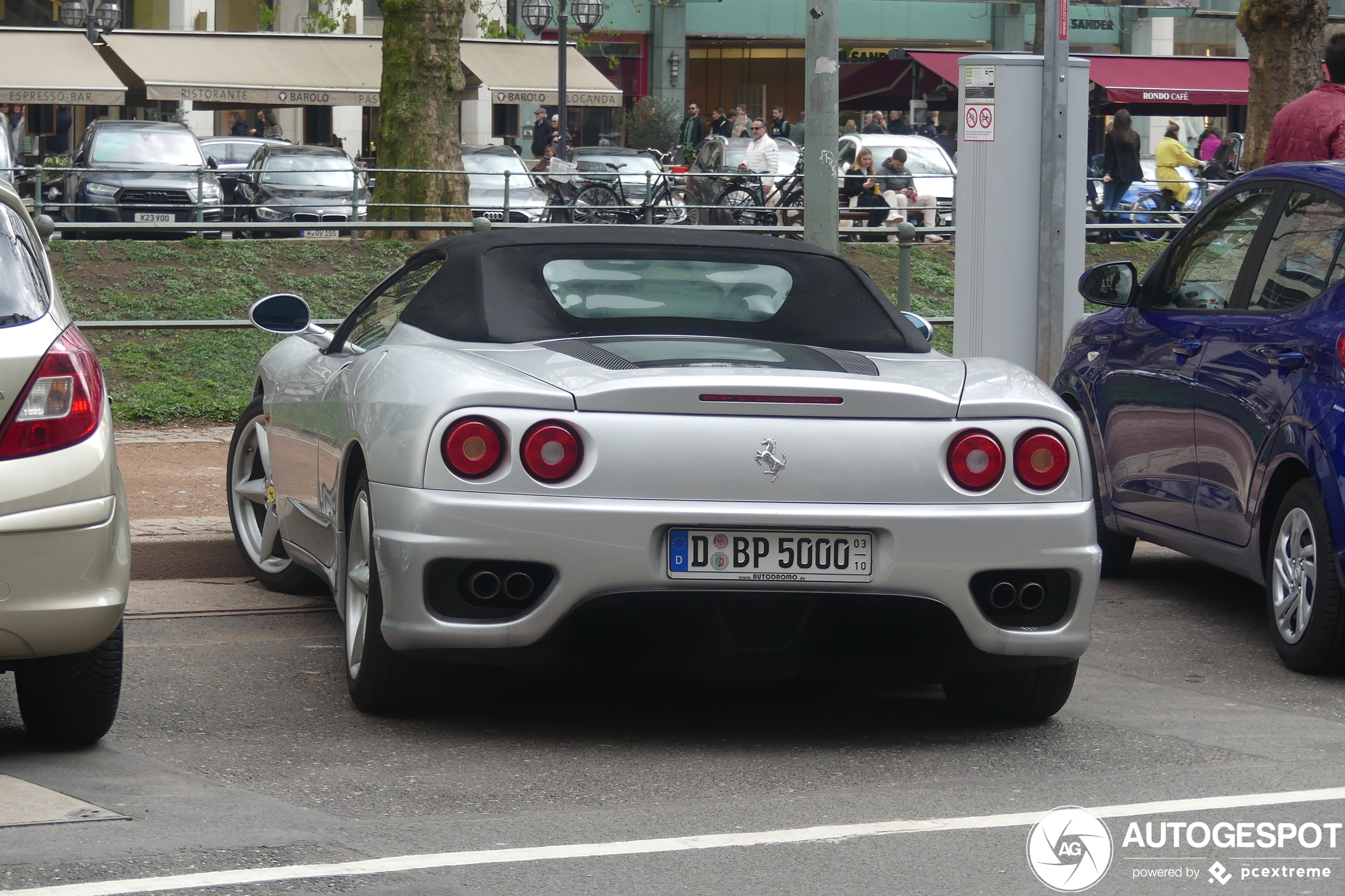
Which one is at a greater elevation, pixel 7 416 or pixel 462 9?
pixel 462 9

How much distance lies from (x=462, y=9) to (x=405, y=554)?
19.3m

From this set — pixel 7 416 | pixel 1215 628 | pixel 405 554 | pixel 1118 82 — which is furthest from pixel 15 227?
pixel 1118 82

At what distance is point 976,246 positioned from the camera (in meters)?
10.9

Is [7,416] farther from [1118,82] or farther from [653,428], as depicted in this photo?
[1118,82]

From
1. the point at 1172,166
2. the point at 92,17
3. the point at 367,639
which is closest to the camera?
the point at 367,639

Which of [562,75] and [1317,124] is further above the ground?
[562,75]

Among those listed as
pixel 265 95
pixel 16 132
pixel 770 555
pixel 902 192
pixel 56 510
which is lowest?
pixel 770 555

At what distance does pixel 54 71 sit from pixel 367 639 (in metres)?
33.9

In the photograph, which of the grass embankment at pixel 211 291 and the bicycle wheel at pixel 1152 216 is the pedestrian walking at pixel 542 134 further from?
the grass embankment at pixel 211 291

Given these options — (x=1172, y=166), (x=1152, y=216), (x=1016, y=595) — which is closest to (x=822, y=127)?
(x=1016, y=595)

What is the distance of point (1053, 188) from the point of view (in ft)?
34.8

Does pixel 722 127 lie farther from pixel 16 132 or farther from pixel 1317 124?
pixel 1317 124

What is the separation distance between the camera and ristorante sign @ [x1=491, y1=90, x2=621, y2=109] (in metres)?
39.8

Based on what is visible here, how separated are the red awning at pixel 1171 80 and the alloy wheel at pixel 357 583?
145 feet
